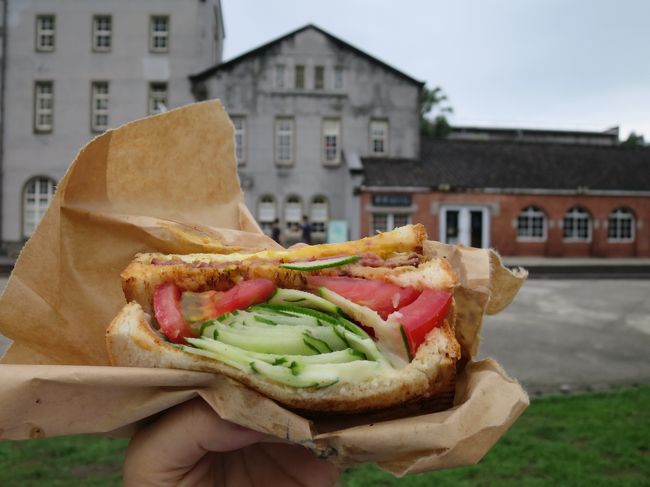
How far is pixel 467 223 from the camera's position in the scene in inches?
1183

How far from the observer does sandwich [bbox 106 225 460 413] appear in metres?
1.54

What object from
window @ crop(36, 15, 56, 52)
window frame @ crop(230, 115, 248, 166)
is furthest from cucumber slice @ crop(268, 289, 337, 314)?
window @ crop(36, 15, 56, 52)

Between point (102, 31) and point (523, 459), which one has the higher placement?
point (102, 31)

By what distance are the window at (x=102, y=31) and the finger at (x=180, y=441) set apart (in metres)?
34.1

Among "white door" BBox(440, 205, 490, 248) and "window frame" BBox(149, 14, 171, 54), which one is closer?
"white door" BBox(440, 205, 490, 248)

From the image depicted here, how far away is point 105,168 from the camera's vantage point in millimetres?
Answer: 2184

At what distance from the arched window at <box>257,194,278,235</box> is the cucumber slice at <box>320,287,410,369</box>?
29.5m

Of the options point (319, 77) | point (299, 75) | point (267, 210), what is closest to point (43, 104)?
point (267, 210)

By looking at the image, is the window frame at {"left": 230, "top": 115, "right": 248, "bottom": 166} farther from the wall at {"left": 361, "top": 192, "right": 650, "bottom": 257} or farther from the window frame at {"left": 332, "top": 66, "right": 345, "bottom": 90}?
the wall at {"left": 361, "top": 192, "right": 650, "bottom": 257}

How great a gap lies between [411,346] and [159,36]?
33761 millimetres

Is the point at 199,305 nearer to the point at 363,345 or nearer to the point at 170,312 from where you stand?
the point at 170,312

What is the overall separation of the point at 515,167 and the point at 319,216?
11916mm

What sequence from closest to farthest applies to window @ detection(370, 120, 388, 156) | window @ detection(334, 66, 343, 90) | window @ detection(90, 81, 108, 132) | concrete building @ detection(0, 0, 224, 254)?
concrete building @ detection(0, 0, 224, 254)
window @ detection(90, 81, 108, 132)
window @ detection(334, 66, 343, 90)
window @ detection(370, 120, 388, 156)

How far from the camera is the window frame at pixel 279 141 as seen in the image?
103ft
